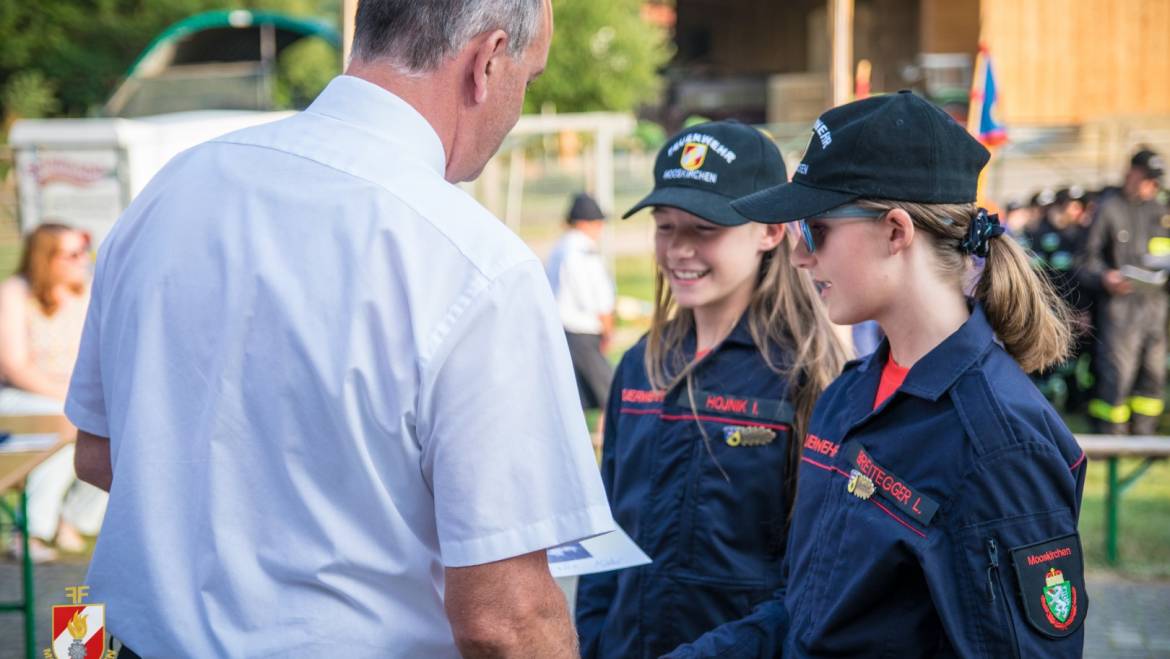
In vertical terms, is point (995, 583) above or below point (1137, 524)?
above

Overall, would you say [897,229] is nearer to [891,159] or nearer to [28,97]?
[891,159]

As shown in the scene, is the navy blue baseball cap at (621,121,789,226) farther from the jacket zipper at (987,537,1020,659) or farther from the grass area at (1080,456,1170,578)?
the grass area at (1080,456,1170,578)

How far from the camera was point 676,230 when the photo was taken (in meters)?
2.68

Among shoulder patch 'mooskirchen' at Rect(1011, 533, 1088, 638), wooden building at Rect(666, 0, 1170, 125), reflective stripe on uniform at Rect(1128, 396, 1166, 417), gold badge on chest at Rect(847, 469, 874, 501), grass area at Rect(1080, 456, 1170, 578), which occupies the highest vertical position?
wooden building at Rect(666, 0, 1170, 125)

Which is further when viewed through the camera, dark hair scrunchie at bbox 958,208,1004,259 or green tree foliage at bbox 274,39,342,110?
green tree foliage at bbox 274,39,342,110

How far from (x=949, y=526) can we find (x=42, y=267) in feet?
20.2

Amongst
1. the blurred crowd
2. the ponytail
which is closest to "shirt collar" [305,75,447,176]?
the ponytail

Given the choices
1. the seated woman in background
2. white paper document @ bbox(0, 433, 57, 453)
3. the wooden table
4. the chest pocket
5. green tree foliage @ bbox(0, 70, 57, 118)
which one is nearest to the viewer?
the chest pocket

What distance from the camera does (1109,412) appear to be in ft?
30.2

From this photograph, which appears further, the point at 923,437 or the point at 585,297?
the point at 585,297

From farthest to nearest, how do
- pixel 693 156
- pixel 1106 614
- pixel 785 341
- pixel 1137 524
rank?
pixel 1137 524
pixel 1106 614
pixel 693 156
pixel 785 341

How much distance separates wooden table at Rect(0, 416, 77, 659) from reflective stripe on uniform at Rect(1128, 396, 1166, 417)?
817 centimetres

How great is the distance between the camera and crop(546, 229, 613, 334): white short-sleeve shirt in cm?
889

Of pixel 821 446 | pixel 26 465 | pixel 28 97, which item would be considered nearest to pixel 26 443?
pixel 26 465
